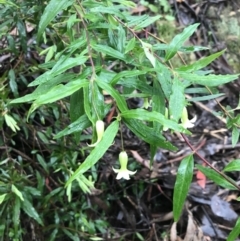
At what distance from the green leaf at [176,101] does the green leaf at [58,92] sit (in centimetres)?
15

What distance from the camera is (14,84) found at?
54.5 inches

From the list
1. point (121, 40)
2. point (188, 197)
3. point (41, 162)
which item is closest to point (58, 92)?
point (121, 40)

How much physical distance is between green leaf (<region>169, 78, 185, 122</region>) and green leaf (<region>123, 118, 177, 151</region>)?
0.04m

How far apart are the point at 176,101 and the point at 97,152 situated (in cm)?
19

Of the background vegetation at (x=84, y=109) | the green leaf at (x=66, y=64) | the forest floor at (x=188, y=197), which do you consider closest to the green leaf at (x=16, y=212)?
the background vegetation at (x=84, y=109)

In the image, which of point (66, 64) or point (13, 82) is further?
point (13, 82)

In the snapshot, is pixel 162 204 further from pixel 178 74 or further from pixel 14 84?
pixel 178 74

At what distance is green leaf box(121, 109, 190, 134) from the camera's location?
0.71m

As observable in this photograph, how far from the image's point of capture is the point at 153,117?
0.72 m

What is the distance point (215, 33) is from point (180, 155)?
855 millimetres

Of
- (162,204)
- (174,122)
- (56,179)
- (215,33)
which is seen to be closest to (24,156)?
(56,179)

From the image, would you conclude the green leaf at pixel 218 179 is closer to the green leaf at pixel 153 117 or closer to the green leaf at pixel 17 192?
the green leaf at pixel 153 117

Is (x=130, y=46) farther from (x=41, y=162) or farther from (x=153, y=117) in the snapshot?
(x=41, y=162)

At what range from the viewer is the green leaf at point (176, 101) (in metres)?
0.78
